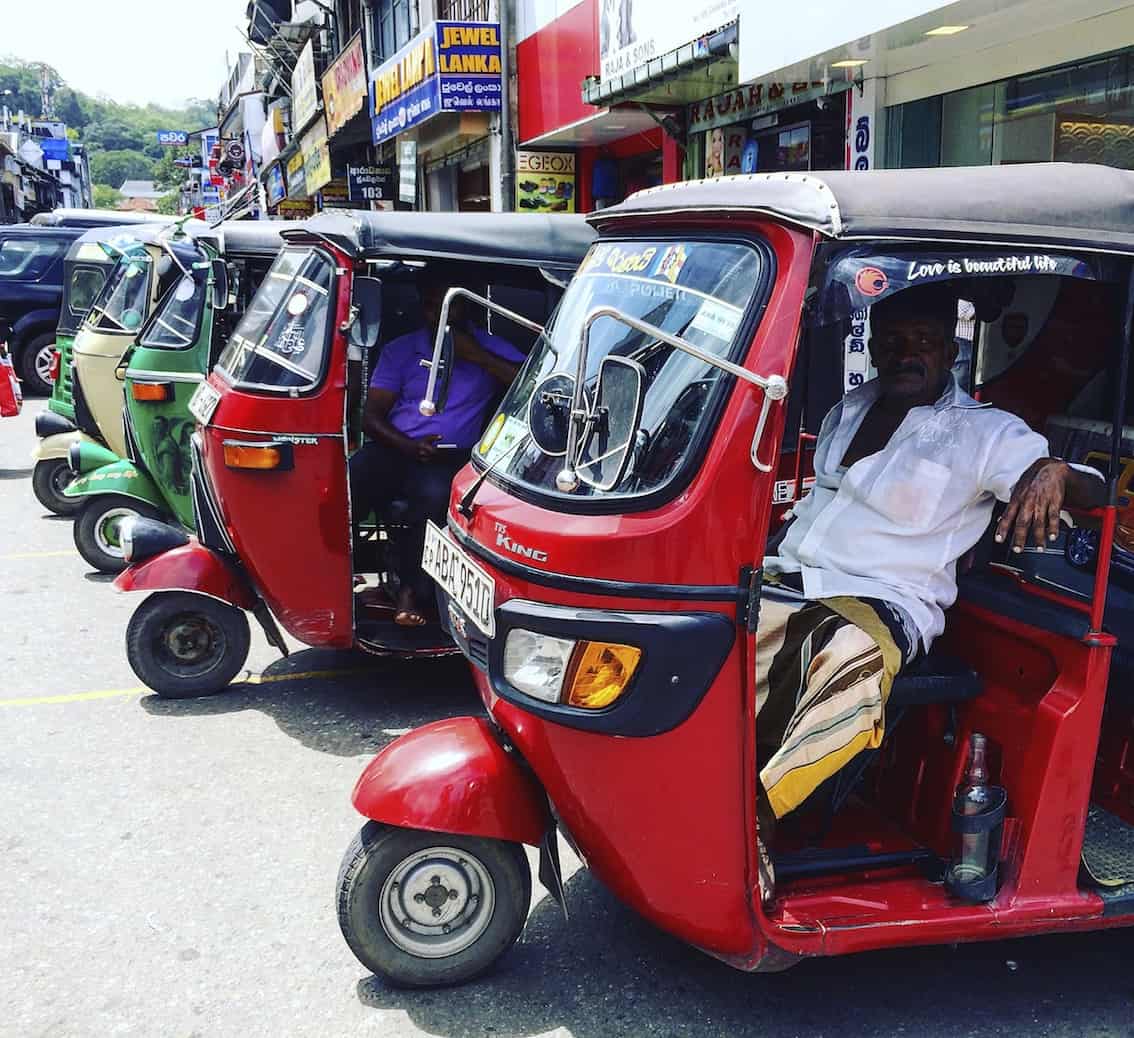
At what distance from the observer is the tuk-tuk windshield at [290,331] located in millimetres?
4953

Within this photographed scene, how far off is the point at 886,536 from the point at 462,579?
1.13 m

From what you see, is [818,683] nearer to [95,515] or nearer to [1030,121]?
[1030,121]

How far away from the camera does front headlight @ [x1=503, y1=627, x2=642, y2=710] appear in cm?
261

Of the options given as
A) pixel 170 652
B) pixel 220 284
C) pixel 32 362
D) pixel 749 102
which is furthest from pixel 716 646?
pixel 32 362

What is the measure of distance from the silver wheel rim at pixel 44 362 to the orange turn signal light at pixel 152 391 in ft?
36.2

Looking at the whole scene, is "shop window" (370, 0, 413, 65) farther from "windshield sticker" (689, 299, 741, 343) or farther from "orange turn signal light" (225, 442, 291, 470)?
"windshield sticker" (689, 299, 741, 343)

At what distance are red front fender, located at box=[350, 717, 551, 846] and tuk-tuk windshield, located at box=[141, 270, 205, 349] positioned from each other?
497 centimetres

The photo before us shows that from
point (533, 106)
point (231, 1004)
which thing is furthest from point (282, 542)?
point (533, 106)

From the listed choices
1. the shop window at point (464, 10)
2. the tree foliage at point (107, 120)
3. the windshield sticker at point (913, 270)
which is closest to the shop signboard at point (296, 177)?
the shop window at point (464, 10)

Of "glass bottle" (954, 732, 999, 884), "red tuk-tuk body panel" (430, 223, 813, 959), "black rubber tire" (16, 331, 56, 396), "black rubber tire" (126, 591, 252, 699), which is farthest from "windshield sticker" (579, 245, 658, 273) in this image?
"black rubber tire" (16, 331, 56, 396)

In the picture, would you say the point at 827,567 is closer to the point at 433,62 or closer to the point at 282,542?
the point at 282,542

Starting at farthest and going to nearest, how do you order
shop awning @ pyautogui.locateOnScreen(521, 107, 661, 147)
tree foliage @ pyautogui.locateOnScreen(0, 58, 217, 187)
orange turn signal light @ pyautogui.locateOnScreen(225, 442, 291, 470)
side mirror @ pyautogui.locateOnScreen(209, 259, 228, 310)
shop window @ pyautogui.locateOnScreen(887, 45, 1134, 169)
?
tree foliage @ pyautogui.locateOnScreen(0, 58, 217, 187), shop awning @ pyautogui.locateOnScreen(521, 107, 661, 147), shop window @ pyautogui.locateOnScreen(887, 45, 1134, 169), side mirror @ pyautogui.locateOnScreen(209, 259, 228, 310), orange turn signal light @ pyautogui.locateOnScreen(225, 442, 291, 470)

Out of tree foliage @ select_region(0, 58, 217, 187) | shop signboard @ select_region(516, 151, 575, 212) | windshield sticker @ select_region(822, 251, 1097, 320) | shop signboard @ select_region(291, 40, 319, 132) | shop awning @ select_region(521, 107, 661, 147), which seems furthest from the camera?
tree foliage @ select_region(0, 58, 217, 187)

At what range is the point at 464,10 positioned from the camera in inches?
656
